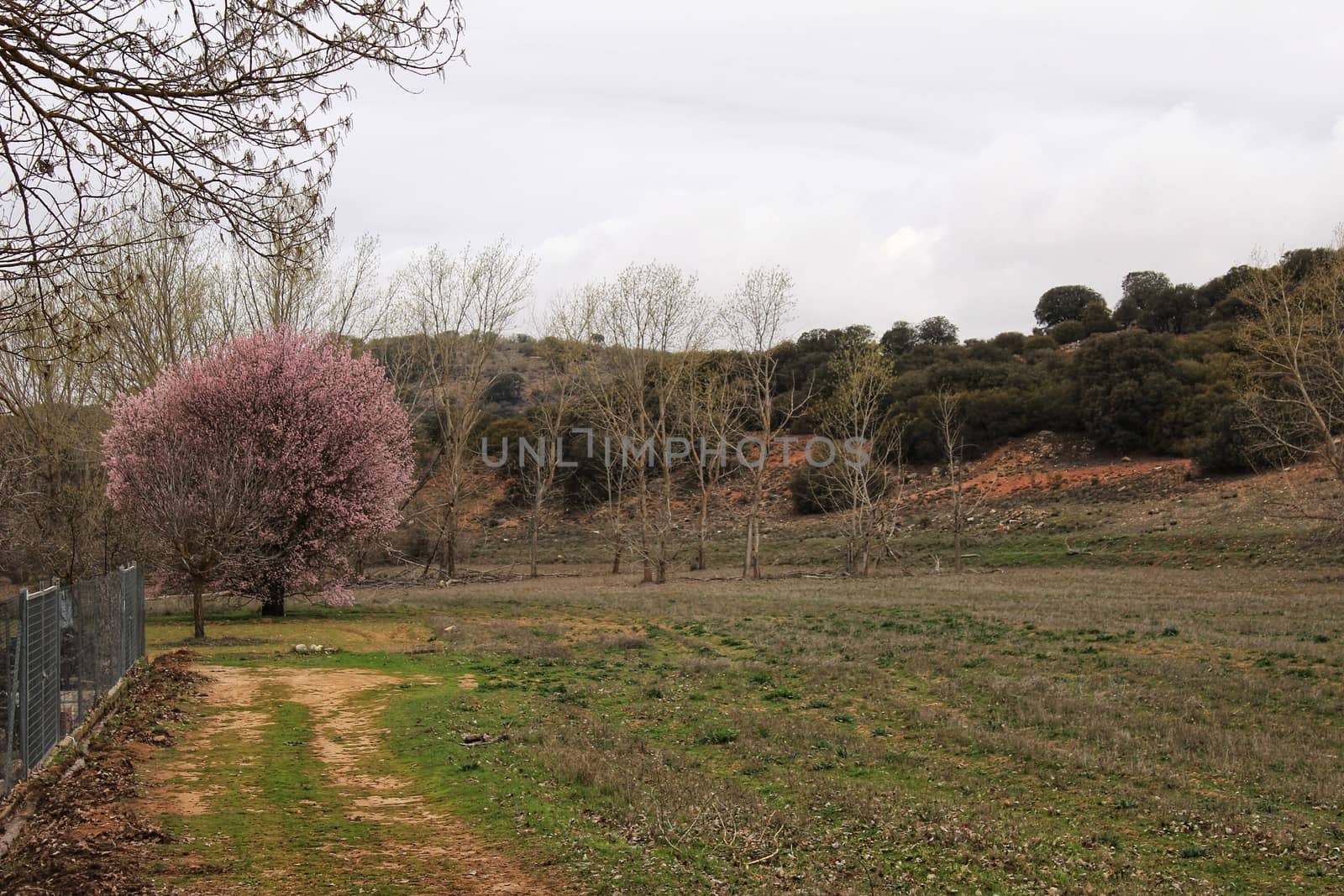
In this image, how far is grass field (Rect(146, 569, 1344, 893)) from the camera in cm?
744

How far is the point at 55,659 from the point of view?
10648 millimetres

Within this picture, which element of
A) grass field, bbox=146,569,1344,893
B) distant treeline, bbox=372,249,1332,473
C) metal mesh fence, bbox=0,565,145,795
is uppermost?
distant treeline, bbox=372,249,1332,473

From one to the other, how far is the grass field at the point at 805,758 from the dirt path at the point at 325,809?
4 centimetres

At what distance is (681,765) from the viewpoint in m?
10.5

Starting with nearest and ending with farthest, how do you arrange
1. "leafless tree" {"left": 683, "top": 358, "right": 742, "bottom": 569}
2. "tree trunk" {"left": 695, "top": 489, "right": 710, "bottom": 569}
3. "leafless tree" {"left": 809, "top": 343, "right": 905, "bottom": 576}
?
1. "leafless tree" {"left": 809, "top": 343, "right": 905, "bottom": 576}
2. "leafless tree" {"left": 683, "top": 358, "right": 742, "bottom": 569}
3. "tree trunk" {"left": 695, "top": 489, "right": 710, "bottom": 569}

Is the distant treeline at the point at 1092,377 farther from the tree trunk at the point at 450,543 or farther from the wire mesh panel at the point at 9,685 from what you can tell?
the wire mesh panel at the point at 9,685

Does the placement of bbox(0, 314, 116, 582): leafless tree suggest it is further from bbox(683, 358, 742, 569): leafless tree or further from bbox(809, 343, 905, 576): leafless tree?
bbox(809, 343, 905, 576): leafless tree

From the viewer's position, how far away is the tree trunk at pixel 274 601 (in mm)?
Result: 28078

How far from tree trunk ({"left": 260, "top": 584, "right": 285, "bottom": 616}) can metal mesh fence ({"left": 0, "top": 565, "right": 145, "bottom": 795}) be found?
1190 cm

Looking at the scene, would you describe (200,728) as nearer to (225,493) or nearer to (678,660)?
(678,660)

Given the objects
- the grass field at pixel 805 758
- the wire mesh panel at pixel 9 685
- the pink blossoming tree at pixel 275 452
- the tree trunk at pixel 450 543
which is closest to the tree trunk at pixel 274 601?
the pink blossoming tree at pixel 275 452

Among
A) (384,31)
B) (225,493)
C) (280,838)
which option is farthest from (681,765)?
(225,493)

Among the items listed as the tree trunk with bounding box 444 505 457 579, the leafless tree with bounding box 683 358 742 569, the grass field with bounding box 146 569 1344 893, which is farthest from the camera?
the tree trunk with bounding box 444 505 457 579

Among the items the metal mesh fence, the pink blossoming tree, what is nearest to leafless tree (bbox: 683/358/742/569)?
the pink blossoming tree
